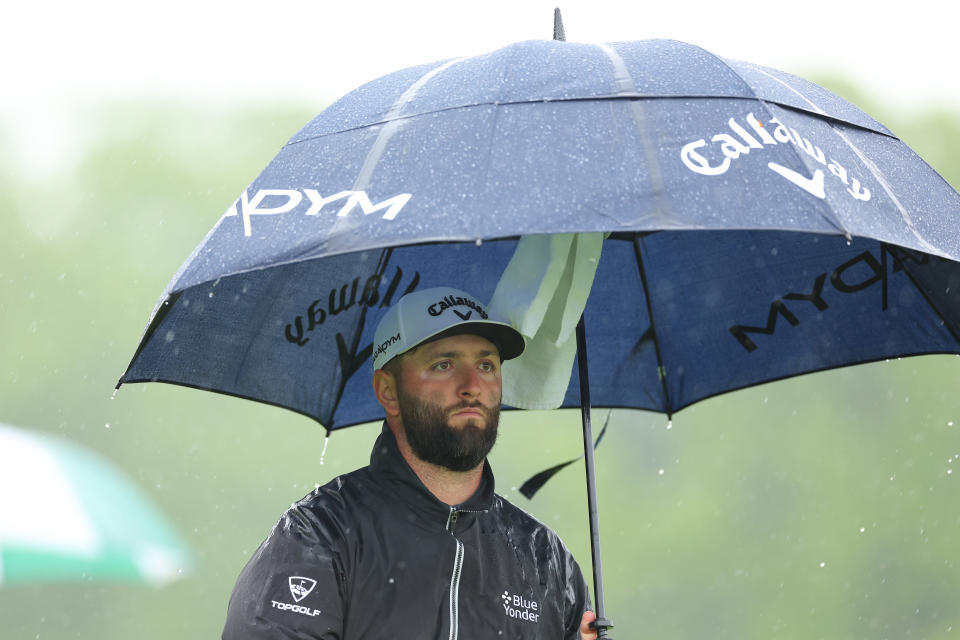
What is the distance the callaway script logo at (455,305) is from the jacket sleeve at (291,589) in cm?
69

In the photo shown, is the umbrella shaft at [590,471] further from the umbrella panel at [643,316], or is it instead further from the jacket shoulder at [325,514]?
the jacket shoulder at [325,514]

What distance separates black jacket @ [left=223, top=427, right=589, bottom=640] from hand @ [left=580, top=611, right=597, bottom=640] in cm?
6

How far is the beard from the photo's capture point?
3605mm

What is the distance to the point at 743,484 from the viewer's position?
2427cm

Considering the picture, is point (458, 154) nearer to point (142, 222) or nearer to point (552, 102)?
point (552, 102)

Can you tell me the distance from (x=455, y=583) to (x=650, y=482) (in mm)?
21111

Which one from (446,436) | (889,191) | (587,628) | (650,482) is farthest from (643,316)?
(650,482)

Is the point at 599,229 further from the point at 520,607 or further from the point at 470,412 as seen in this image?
the point at 520,607

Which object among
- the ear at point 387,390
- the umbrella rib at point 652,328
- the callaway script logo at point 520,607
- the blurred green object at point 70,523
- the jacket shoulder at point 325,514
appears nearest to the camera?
the jacket shoulder at point 325,514

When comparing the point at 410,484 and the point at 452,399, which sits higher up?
the point at 452,399

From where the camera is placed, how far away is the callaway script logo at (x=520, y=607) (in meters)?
3.55

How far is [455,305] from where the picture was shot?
3.74 m

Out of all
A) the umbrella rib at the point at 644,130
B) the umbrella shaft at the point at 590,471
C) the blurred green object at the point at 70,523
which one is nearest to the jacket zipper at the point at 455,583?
the umbrella shaft at the point at 590,471

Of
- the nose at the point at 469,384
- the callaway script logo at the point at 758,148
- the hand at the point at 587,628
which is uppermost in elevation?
the callaway script logo at the point at 758,148
